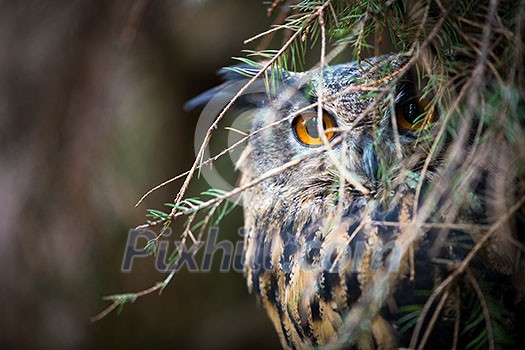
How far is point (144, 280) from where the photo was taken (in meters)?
2.37

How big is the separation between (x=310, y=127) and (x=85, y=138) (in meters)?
1.12

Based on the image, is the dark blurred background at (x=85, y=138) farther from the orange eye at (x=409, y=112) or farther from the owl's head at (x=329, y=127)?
the orange eye at (x=409, y=112)

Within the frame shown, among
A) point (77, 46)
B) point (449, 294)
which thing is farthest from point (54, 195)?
point (449, 294)

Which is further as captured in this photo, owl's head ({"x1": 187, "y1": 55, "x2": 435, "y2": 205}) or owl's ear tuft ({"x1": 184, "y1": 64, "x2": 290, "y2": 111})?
owl's ear tuft ({"x1": 184, "y1": 64, "x2": 290, "y2": 111})

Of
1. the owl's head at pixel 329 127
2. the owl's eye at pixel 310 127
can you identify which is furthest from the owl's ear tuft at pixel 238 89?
the owl's eye at pixel 310 127

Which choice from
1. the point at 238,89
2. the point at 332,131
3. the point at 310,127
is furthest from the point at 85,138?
the point at 332,131

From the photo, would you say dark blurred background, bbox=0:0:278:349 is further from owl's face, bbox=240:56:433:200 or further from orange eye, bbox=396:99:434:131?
orange eye, bbox=396:99:434:131

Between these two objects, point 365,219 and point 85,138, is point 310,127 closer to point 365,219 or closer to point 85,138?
point 365,219

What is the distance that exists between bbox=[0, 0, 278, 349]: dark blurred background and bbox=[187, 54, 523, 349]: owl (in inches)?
27.5

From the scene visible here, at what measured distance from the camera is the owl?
78cm

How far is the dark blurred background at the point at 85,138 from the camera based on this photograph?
1.89 metres

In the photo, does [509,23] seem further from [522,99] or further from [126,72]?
[126,72]

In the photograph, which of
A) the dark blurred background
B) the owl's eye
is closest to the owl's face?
the owl's eye

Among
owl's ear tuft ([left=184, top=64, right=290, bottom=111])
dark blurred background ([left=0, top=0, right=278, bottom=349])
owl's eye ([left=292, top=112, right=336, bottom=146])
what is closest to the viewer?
owl's eye ([left=292, top=112, right=336, bottom=146])
